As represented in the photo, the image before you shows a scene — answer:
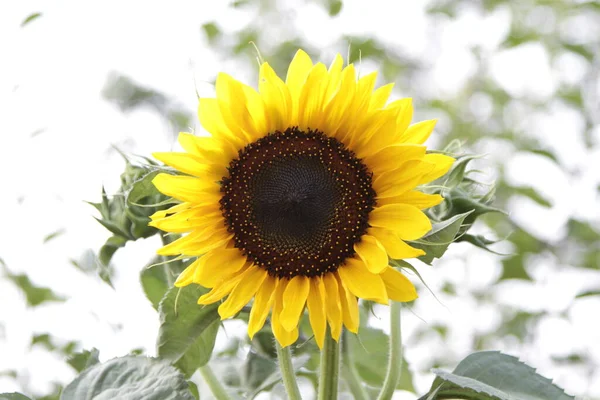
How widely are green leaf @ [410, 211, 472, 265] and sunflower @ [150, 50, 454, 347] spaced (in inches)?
0.9

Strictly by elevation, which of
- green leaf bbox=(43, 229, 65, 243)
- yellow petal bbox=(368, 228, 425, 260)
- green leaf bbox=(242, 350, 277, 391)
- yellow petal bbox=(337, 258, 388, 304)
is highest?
yellow petal bbox=(368, 228, 425, 260)

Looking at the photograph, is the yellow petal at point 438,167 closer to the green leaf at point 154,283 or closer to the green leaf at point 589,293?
the green leaf at point 154,283

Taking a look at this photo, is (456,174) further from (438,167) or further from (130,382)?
(130,382)

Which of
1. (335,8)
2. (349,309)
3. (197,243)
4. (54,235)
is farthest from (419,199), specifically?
(335,8)

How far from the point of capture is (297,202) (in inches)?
34.0

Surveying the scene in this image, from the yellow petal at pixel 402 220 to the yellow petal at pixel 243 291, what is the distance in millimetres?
132

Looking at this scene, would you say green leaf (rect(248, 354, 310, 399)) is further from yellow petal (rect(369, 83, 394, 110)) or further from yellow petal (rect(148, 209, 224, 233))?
yellow petal (rect(369, 83, 394, 110))

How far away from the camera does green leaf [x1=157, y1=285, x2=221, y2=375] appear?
2.84 ft

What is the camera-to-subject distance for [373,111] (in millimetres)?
805

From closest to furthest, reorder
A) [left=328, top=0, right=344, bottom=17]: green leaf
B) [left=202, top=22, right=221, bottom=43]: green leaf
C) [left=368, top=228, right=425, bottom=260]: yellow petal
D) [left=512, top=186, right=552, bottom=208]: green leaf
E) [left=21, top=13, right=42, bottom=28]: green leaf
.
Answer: [left=368, top=228, right=425, bottom=260]: yellow petal → [left=21, top=13, right=42, bottom=28]: green leaf → [left=328, top=0, right=344, bottom=17]: green leaf → [left=512, top=186, right=552, bottom=208]: green leaf → [left=202, top=22, right=221, bottom=43]: green leaf

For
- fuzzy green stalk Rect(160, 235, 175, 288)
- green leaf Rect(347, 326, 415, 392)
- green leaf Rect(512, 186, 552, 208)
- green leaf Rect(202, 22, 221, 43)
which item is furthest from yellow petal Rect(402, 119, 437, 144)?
green leaf Rect(202, 22, 221, 43)

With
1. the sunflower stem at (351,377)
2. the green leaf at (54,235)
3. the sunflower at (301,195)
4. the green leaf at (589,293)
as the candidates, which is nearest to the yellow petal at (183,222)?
the sunflower at (301,195)

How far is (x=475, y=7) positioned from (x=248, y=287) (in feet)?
6.26

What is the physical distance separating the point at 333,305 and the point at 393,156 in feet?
0.54
